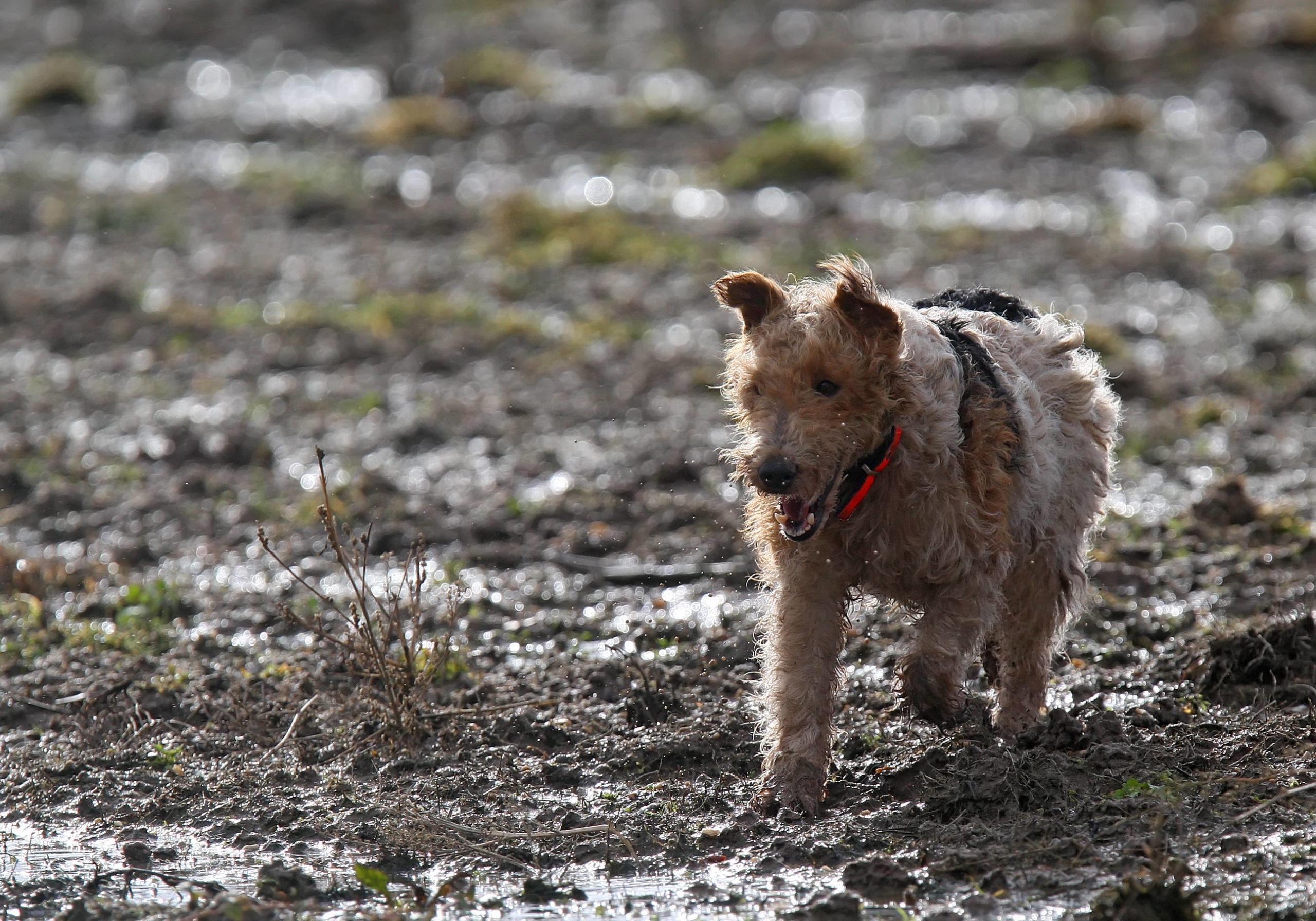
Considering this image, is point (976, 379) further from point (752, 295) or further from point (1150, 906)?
point (1150, 906)

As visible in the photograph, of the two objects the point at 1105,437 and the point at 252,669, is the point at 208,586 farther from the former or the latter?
the point at 1105,437

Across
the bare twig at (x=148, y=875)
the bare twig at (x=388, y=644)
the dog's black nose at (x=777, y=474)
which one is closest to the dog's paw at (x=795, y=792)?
the dog's black nose at (x=777, y=474)

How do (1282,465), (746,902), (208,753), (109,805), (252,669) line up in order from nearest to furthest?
1. (746,902)
2. (109,805)
3. (208,753)
4. (252,669)
5. (1282,465)

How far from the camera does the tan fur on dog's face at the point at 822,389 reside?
207 inches

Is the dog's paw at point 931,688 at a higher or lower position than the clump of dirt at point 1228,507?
higher

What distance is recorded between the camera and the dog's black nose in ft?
16.9

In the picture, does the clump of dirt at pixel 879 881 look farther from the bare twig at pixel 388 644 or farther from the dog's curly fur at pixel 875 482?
the bare twig at pixel 388 644

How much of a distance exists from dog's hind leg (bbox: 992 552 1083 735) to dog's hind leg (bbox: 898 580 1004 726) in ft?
1.75

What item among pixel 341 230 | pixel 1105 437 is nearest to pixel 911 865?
pixel 1105 437

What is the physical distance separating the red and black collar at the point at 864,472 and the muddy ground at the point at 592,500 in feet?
3.67

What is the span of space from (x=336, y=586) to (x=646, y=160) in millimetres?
12371

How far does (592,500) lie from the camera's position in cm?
941

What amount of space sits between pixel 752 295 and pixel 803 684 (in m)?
1.35

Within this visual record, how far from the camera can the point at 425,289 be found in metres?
14.6
